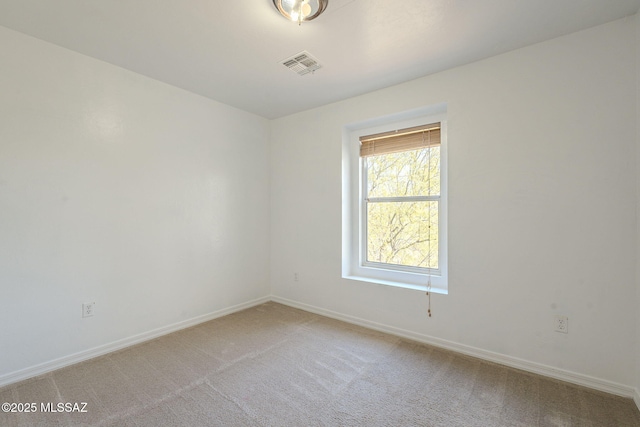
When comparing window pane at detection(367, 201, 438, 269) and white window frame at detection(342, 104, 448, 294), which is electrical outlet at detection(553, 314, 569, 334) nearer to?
white window frame at detection(342, 104, 448, 294)

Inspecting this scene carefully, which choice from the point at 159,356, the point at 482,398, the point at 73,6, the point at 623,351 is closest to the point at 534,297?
the point at 623,351

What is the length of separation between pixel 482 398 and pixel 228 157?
11.3 ft

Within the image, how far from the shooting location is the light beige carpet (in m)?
1.76

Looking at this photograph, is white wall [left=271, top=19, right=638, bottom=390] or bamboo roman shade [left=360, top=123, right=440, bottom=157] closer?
white wall [left=271, top=19, right=638, bottom=390]

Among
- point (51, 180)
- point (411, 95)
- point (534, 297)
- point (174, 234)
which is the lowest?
point (534, 297)

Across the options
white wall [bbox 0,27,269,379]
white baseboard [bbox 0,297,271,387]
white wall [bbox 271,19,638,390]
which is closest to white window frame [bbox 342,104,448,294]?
white wall [bbox 271,19,638,390]

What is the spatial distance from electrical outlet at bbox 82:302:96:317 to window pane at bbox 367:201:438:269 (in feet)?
9.17

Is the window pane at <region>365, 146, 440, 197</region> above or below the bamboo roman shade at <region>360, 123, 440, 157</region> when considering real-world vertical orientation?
below

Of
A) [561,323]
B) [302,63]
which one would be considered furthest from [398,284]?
[302,63]

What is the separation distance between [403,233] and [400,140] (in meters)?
1.04

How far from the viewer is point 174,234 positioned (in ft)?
10.2

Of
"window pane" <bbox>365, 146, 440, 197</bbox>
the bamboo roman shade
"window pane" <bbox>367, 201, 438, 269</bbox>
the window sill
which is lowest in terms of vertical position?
the window sill

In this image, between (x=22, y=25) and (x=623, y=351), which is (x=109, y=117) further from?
(x=623, y=351)

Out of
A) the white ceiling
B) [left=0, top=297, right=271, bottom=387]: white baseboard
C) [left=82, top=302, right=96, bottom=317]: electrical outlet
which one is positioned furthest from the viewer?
[left=82, top=302, right=96, bottom=317]: electrical outlet
